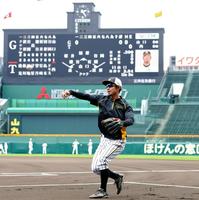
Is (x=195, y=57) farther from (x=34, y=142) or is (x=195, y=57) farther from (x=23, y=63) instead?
(x=34, y=142)

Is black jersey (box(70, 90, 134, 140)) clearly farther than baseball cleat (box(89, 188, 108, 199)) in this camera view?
Yes

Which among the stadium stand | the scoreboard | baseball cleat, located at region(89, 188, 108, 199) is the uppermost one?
the scoreboard

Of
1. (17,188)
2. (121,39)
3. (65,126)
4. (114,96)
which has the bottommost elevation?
(65,126)

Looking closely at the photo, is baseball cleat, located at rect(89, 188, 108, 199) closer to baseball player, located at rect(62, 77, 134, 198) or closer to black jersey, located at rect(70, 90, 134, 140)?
baseball player, located at rect(62, 77, 134, 198)

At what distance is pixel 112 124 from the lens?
8.24 metres

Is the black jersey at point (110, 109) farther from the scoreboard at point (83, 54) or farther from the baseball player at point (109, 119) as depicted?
the scoreboard at point (83, 54)

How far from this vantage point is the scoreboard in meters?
52.6

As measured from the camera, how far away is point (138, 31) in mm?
52656

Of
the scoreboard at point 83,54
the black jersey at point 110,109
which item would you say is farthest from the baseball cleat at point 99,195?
the scoreboard at point 83,54

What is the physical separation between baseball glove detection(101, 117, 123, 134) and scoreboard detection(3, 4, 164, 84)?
44.1m

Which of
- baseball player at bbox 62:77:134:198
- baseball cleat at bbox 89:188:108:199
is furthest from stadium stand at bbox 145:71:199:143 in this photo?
baseball cleat at bbox 89:188:108:199

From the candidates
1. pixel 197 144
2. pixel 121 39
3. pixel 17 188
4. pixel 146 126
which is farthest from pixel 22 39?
pixel 17 188

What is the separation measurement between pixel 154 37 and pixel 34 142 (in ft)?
57.6

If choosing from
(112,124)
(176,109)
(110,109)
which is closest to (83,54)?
(176,109)
